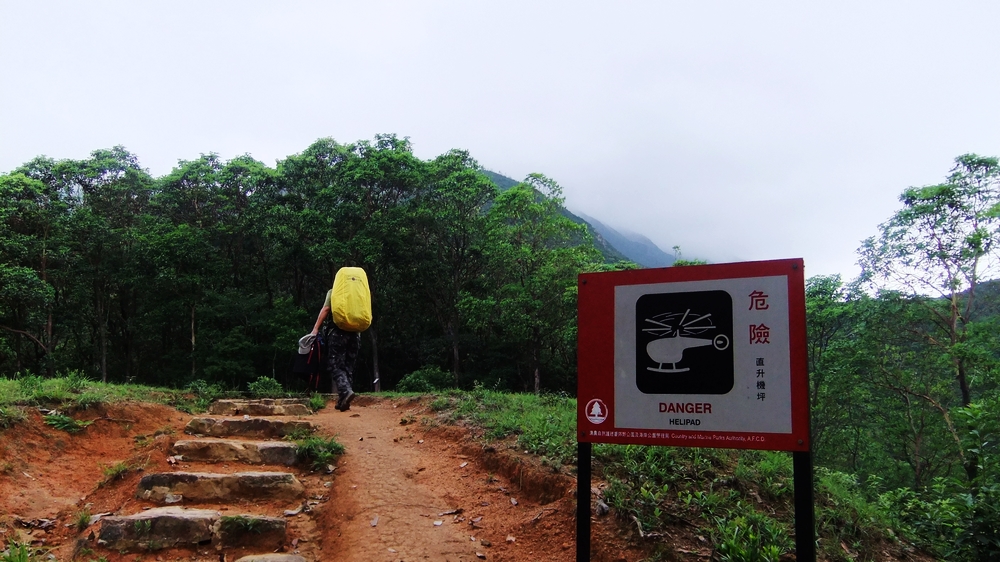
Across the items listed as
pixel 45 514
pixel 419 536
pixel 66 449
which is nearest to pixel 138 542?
pixel 45 514

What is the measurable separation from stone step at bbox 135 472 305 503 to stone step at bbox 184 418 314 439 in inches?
51.3

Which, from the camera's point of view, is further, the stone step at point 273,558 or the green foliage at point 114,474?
the green foliage at point 114,474

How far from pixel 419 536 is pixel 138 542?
1706mm

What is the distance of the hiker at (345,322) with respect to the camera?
6668mm

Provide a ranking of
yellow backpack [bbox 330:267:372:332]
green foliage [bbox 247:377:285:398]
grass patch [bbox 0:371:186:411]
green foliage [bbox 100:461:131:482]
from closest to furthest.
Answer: green foliage [bbox 100:461:131:482] → grass patch [bbox 0:371:186:411] → yellow backpack [bbox 330:267:372:332] → green foliage [bbox 247:377:285:398]

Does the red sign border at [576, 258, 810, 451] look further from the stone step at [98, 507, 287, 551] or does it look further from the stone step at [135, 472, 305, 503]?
the stone step at [135, 472, 305, 503]

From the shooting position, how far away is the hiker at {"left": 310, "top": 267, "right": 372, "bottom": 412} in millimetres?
6668

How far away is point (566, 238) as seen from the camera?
2225 cm

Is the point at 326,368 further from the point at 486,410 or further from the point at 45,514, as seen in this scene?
the point at 45,514

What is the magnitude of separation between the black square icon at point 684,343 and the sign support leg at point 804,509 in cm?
42

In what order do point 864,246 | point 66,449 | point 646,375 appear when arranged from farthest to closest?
point 864,246, point 66,449, point 646,375

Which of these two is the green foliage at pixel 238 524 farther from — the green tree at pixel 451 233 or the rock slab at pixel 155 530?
the green tree at pixel 451 233

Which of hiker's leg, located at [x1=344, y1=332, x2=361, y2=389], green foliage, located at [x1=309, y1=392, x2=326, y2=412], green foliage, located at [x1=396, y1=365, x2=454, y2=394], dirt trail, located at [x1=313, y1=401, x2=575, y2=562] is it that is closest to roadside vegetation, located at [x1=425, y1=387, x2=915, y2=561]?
dirt trail, located at [x1=313, y1=401, x2=575, y2=562]

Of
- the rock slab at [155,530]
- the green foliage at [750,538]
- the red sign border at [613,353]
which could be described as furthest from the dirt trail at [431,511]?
the red sign border at [613,353]
